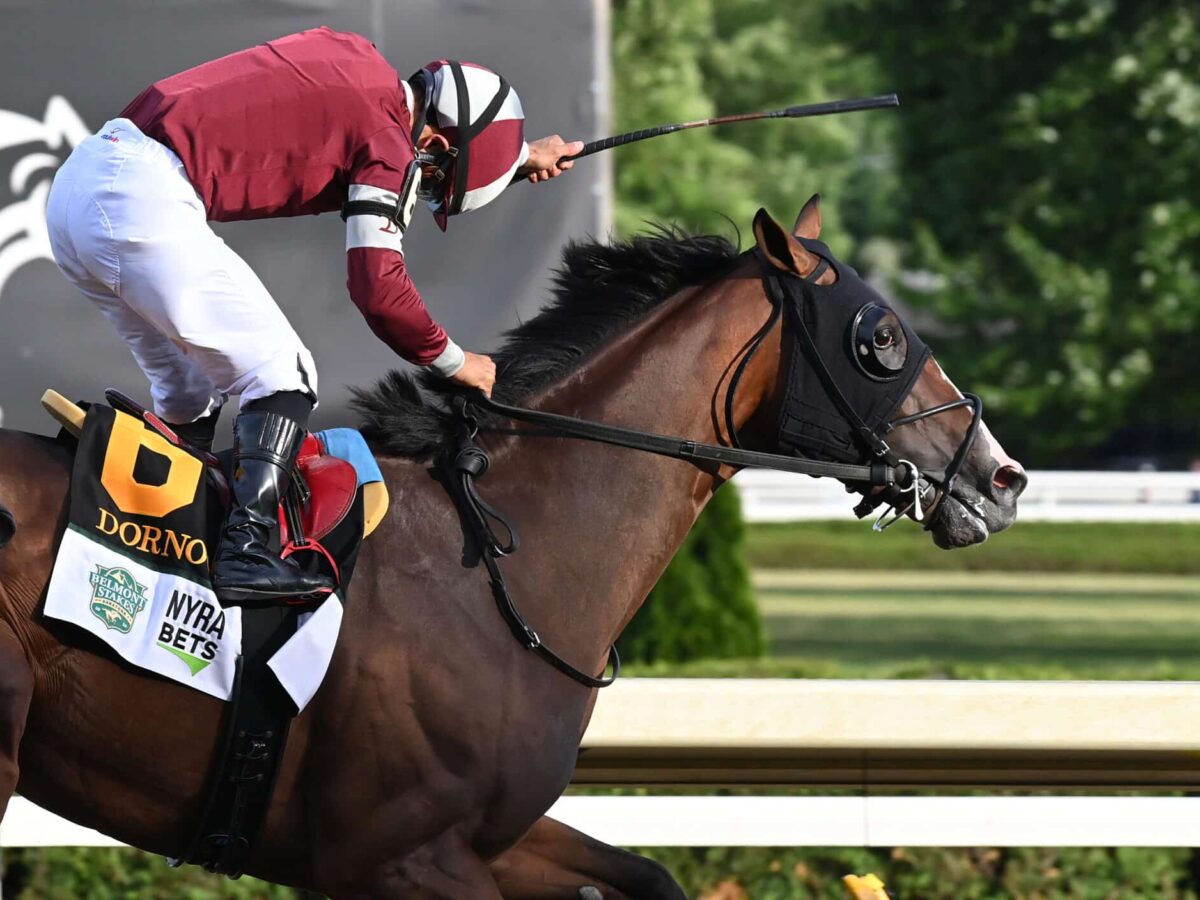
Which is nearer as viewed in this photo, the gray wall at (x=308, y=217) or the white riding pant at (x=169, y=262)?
the white riding pant at (x=169, y=262)

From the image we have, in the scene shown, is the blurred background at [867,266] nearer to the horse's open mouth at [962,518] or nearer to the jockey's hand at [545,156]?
the jockey's hand at [545,156]

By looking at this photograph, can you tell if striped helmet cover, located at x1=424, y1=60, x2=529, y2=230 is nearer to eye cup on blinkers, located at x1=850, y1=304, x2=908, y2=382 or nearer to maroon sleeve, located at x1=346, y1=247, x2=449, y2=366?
maroon sleeve, located at x1=346, y1=247, x2=449, y2=366

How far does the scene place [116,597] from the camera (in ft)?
9.28

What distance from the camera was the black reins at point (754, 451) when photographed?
3.15 m

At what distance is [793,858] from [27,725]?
7.42 ft

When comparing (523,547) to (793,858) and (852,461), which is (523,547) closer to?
(852,461)

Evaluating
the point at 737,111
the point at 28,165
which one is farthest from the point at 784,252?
the point at 737,111

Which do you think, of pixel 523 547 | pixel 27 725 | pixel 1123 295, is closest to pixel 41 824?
pixel 27 725

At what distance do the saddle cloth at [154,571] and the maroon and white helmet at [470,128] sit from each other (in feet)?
2.37

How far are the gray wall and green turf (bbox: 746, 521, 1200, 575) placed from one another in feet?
34.7

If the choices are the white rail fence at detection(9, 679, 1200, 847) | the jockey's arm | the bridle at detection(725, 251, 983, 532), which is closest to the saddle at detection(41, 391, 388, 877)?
the jockey's arm

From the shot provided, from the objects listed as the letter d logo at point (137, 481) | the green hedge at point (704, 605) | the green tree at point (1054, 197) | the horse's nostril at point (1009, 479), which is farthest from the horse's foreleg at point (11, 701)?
the green tree at point (1054, 197)

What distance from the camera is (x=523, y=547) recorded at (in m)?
3.15

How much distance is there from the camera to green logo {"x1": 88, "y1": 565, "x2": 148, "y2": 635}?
281 cm
